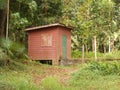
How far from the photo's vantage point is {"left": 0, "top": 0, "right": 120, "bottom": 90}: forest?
10.5 meters

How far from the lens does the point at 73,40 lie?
30.2 m

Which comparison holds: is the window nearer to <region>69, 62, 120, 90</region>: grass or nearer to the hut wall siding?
the hut wall siding

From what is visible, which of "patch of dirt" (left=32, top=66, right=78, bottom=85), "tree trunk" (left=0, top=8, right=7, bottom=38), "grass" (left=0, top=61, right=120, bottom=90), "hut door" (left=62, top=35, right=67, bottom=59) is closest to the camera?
"grass" (left=0, top=61, right=120, bottom=90)

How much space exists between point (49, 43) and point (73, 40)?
409 inches

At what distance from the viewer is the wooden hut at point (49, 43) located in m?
19.8

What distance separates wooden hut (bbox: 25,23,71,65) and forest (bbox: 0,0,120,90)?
0.92m

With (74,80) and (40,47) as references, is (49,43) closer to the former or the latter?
(40,47)

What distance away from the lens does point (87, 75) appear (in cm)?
1196

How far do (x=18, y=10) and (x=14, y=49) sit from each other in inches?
101

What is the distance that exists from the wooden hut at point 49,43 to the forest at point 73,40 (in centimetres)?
92

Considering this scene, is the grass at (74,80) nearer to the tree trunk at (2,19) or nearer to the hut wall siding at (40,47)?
the tree trunk at (2,19)

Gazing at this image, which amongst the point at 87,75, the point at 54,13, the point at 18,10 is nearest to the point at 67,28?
the point at 54,13

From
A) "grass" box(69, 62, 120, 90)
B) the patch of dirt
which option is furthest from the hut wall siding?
"grass" box(69, 62, 120, 90)

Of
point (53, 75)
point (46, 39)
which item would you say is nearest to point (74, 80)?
point (53, 75)
